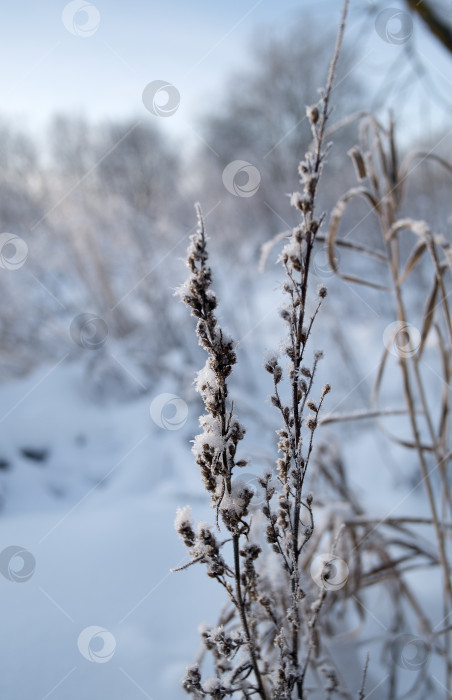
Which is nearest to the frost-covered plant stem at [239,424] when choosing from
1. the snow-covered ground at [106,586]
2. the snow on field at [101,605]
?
the snow-covered ground at [106,586]

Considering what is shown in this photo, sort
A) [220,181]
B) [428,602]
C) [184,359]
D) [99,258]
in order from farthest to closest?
[220,181], [99,258], [184,359], [428,602]

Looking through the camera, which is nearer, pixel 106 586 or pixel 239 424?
pixel 239 424

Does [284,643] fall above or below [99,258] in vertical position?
below

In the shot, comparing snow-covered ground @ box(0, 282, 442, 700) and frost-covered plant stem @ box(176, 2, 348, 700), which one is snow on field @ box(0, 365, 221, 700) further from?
frost-covered plant stem @ box(176, 2, 348, 700)

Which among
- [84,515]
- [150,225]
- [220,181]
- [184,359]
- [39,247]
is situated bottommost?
[84,515]

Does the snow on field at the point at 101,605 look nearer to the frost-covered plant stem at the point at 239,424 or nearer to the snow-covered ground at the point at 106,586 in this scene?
the snow-covered ground at the point at 106,586

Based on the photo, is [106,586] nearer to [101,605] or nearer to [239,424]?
[101,605]

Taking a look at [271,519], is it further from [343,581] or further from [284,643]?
[343,581]

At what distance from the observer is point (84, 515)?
70.2 inches

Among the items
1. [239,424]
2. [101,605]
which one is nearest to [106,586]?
[101,605]

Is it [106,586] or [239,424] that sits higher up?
[106,586]

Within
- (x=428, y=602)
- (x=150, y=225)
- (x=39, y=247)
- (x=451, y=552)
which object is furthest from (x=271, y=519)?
(x=39, y=247)

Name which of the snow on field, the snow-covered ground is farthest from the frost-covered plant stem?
the snow on field

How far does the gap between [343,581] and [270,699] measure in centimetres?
48
